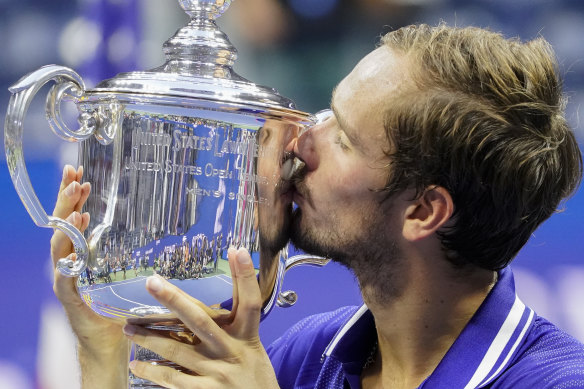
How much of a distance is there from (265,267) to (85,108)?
36 cm

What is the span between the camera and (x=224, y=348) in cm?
125

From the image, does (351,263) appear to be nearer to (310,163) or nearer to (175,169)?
(310,163)

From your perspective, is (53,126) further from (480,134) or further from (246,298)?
(480,134)

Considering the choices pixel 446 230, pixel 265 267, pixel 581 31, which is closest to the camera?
pixel 265 267

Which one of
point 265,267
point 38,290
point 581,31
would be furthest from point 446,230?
point 38,290

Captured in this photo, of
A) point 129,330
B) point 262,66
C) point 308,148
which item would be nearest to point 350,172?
point 308,148

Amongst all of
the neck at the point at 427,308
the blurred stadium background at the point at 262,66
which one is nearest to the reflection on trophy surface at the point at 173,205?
the neck at the point at 427,308

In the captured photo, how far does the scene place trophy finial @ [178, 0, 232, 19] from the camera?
1.30 meters

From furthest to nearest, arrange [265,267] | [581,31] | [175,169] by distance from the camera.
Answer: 1. [581,31]
2. [265,267]
3. [175,169]

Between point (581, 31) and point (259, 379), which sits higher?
point (581, 31)

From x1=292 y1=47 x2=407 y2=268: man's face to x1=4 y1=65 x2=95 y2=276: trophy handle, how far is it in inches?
13.7

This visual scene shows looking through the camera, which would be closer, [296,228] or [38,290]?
[296,228]

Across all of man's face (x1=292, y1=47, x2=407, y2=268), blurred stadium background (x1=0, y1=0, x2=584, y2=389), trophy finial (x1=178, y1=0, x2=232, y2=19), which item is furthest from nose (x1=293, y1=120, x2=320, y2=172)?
blurred stadium background (x1=0, y1=0, x2=584, y2=389)

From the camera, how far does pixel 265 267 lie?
1.31 m
